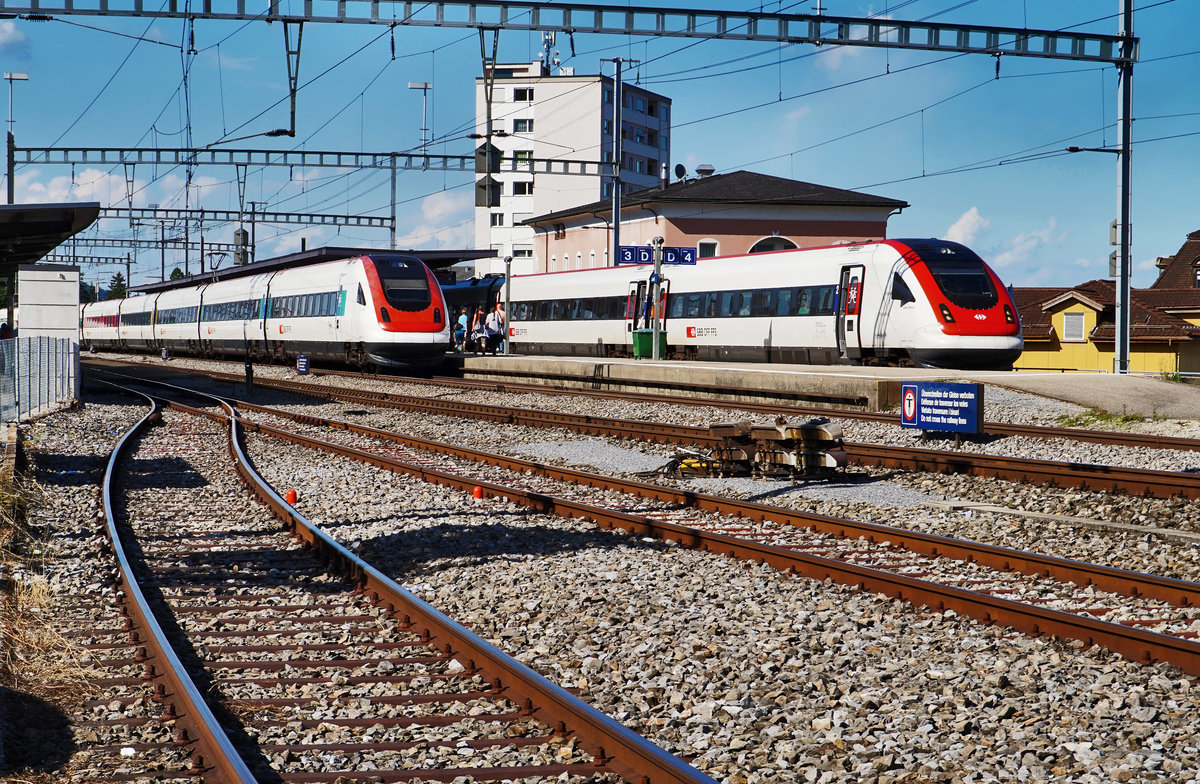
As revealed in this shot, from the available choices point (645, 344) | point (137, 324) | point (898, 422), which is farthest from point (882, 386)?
point (137, 324)

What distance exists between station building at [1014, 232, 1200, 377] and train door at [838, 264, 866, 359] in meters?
23.5

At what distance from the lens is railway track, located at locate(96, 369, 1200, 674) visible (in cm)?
581

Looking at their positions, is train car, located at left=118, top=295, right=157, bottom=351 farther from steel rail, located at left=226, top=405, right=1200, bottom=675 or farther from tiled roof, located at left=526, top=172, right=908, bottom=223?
steel rail, located at left=226, top=405, right=1200, bottom=675

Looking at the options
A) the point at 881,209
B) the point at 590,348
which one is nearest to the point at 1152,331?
the point at 881,209

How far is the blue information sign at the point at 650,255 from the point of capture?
28625mm

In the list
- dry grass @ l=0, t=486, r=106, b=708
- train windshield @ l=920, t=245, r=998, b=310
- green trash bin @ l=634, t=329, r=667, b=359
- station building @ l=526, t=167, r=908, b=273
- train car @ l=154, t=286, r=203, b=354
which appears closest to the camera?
dry grass @ l=0, t=486, r=106, b=708

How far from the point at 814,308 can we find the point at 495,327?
17.3 m

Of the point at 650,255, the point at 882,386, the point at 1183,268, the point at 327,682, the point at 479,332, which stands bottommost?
the point at 327,682

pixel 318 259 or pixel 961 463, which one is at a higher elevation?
pixel 318 259

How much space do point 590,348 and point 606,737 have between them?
3102 cm

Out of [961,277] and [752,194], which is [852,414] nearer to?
[961,277]

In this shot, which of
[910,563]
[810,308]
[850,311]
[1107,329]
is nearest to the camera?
[910,563]

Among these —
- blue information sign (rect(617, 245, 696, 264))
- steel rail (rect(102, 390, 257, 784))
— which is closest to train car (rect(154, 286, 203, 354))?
blue information sign (rect(617, 245, 696, 264))

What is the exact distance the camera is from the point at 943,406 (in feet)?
47.6
